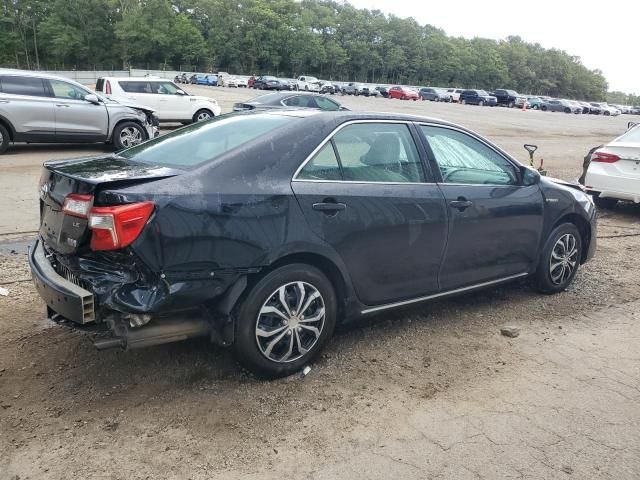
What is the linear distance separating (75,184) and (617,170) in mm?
8356

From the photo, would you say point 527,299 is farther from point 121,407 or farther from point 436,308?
point 121,407

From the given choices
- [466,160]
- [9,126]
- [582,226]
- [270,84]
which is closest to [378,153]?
[466,160]

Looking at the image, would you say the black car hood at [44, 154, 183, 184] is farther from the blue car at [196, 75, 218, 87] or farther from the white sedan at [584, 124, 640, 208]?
the blue car at [196, 75, 218, 87]

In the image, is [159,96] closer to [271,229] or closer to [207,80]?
[271,229]

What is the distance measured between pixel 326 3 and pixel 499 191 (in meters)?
149

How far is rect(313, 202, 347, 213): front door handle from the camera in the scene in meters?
3.66

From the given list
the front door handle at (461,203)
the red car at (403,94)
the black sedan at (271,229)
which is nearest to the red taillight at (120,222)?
the black sedan at (271,229)

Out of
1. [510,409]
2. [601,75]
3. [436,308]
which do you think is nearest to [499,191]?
[436,308]

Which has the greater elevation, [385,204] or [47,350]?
[385,204]

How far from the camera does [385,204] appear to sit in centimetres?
398

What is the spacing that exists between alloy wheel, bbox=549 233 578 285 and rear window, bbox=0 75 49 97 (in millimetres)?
11183

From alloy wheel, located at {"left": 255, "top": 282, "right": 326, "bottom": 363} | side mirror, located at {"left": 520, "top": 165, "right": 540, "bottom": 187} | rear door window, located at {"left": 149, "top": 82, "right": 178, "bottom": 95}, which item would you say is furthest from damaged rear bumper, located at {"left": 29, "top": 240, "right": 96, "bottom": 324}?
rear door window, located at {"left": 149, "top": 82, "right": 178, "bottom": 95}

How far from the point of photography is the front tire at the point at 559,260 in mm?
5301

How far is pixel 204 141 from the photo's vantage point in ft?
13.0
